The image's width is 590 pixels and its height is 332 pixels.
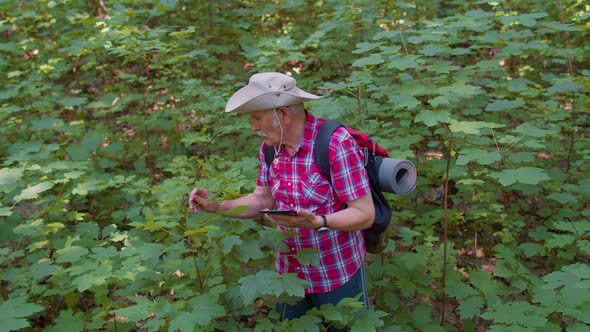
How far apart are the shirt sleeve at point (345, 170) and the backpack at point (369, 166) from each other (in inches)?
1.4

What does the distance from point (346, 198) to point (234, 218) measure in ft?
A: 2.27

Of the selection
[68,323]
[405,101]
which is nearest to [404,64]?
[405,101]

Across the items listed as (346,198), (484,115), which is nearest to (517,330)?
(346,198)

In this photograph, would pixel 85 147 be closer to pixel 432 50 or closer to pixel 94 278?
pixel 94 278

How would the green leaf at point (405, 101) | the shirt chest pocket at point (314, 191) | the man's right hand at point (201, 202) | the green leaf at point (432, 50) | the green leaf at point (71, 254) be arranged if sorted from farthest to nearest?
the green leaf at point (432, 50) < the green leaf at point (71, 254) < the green leaf at point (405, 101) < the man's right hand at point (201, 202) < the shirt chest pocket at point (314, 191)

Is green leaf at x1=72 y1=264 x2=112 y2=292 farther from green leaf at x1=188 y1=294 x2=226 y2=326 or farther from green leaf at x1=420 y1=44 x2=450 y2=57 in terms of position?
green leaf at x1=420 y1=44 x2=450 y2=57

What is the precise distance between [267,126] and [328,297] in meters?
1.07

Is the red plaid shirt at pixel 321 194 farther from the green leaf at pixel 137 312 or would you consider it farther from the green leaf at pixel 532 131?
the green leaf at pixel 532 131

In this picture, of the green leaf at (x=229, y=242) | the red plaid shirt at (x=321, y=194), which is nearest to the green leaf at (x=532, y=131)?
the red plaid shirt at (x=321, y=194)

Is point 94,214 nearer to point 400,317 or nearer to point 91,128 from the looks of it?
point 91,128

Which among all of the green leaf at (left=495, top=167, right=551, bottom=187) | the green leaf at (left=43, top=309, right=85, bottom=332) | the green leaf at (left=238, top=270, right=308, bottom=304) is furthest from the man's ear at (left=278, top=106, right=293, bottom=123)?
the green leaf at (left=43, top=309, right=85, bottom=332)

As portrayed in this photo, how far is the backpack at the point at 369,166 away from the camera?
231 centimetres

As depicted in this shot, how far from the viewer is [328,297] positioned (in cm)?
265

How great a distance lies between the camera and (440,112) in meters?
2.91
